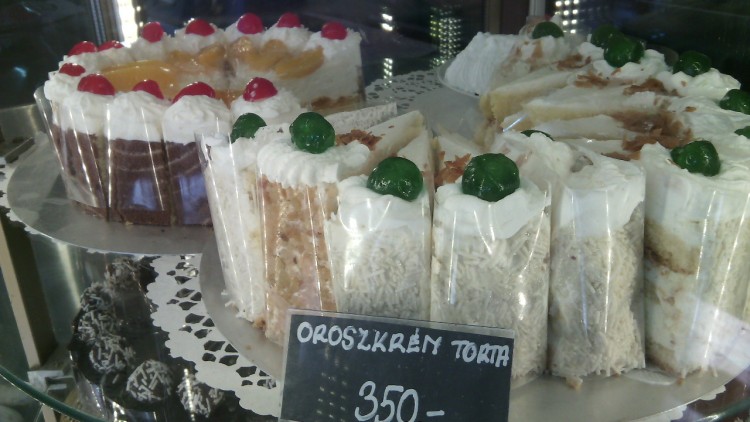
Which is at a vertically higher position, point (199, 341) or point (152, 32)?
point (152, 32)

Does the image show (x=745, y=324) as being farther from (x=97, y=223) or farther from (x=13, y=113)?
(x=13, y=113)

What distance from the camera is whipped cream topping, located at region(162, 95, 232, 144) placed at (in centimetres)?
233

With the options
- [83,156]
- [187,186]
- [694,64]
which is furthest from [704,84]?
[83,156]

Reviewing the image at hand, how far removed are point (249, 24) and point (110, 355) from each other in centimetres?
185

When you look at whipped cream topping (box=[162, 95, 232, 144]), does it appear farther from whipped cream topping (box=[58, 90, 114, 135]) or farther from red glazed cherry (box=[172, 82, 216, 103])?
whipped cream topping (box=[58, 90, 114, 135])

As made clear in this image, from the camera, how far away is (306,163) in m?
1.49

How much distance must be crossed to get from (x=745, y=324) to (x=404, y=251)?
76 centimetres

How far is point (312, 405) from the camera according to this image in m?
1.19

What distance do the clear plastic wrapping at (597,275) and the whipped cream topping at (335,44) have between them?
175 cm

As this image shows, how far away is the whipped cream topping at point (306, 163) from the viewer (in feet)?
4.83

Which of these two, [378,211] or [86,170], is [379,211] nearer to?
[378,211]

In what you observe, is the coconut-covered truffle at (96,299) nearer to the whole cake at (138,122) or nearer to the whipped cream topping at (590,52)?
the whole cake at (138,122)

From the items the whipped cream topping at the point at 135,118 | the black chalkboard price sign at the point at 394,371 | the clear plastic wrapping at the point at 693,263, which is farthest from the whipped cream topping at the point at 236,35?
the black chalkboard price sign at the point at 394,371

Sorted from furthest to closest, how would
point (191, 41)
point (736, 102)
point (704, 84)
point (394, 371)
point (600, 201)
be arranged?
point (191, 41), point (704, 84), point (736, 102), point (600, 201), point (394, 371)
